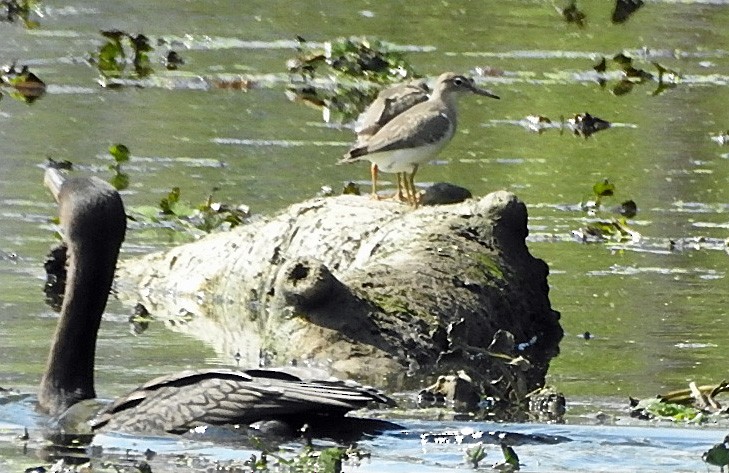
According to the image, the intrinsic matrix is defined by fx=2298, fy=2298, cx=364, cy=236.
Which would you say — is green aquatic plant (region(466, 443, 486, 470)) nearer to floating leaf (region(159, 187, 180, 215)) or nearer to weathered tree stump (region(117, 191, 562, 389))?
weathered tree stump (region(117, 191, 562, 389))

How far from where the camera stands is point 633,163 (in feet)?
66.0

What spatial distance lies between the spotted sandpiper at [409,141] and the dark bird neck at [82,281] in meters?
4.92

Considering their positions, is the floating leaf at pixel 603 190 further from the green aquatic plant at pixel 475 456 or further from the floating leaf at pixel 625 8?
the floating leaf at pixel 625 8

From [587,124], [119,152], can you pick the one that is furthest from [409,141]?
[587,124]

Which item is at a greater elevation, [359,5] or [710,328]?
[359,5]

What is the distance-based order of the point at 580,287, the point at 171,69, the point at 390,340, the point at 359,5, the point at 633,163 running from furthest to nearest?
1. the point at 359,5
2. the point at 171,69
3. the point at 633,163
4. the point at 580,287
5. the point at 390,340

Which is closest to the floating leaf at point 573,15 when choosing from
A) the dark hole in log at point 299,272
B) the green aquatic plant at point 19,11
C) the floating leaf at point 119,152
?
the green aquatic plant at point 19,11

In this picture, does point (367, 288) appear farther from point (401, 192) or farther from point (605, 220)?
point (605, 220)

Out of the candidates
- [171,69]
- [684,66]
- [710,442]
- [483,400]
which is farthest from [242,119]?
[710,442]

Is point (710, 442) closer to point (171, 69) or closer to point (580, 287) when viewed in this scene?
point (580, 287)

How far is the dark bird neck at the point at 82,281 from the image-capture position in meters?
10.9

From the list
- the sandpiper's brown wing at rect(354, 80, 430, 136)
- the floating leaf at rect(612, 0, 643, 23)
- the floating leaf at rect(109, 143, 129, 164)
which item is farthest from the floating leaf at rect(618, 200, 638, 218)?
the floating leaf at rect(612, 0, 643, 23)

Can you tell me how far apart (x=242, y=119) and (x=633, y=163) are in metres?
3.95

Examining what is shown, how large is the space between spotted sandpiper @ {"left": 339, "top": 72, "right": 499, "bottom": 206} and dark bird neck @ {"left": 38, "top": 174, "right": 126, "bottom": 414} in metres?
A: 4.92
